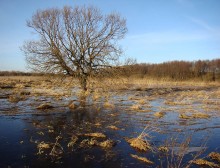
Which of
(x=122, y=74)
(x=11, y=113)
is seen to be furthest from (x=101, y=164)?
(x=122, y=74)

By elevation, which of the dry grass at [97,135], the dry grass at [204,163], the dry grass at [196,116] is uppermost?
the dry grass at [97,135]

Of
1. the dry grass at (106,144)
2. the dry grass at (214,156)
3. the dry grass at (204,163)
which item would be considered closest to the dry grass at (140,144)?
the dry grass at (106,144)

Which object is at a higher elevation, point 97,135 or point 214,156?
point 97,135

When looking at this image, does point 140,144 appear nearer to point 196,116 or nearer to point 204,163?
point 204,163

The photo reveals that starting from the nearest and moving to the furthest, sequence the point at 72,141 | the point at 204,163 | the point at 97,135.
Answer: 1. the point at 204,163
2. the point at 72,141
3. the point at 97,135

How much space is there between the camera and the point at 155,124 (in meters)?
9.68

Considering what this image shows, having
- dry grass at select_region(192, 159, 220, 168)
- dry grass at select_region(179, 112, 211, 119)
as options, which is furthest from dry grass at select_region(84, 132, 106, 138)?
dry grass at select_region(179, 112, 211, 119)

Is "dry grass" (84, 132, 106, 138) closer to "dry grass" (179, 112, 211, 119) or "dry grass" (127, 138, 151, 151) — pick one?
"dry grass" (127, 138, 151, 151)

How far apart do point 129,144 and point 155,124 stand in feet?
9.63

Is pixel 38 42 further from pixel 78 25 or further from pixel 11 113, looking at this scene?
pixel 11 113

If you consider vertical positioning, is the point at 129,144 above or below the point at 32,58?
below

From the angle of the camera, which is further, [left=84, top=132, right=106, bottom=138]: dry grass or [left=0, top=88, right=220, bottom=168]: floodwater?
[left=84, top=132, right=106, bottom=138]: dry grass

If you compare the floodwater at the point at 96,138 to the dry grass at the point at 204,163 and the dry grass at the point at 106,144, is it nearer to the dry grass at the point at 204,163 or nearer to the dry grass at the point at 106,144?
the dry grass at the point at 106,144

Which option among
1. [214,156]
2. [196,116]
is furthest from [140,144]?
[196,116]
